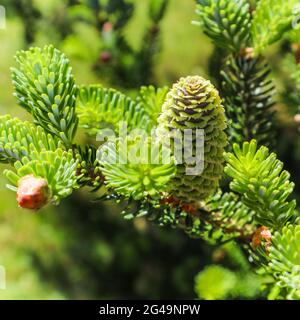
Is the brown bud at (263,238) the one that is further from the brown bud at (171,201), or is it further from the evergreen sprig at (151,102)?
the evergreen sprig at (151,102)

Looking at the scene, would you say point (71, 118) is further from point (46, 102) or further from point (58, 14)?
point (58, 14)

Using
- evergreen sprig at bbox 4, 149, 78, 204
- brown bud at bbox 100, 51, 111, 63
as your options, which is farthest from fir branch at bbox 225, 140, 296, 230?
brown bud at bbox 100, 51, 111, 63

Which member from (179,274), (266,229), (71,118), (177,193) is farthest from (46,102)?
(179,274)

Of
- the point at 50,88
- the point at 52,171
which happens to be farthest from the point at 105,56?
the point at 52,171

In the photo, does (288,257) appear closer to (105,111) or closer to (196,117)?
(196,117)

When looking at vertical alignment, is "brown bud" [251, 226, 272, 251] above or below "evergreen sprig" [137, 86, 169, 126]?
below

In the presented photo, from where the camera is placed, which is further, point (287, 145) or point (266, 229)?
point (287, 145)

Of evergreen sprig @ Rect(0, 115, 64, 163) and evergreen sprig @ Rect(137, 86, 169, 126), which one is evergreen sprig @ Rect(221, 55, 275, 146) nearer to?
evergreen sprig @ Rect(137, 86, 169, 126)
